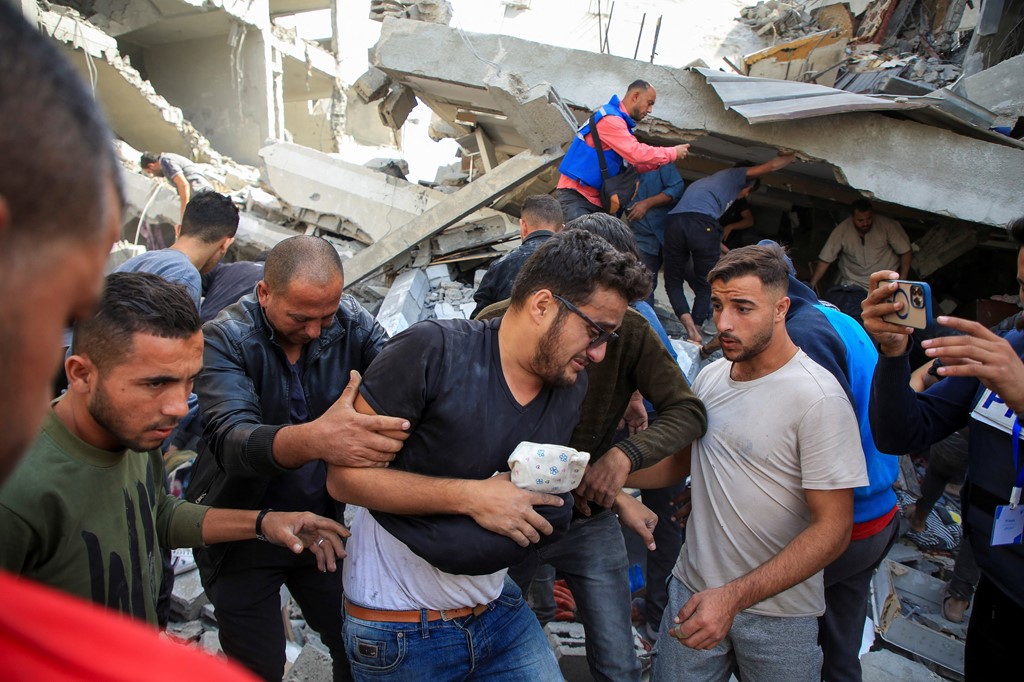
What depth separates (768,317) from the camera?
2512mm

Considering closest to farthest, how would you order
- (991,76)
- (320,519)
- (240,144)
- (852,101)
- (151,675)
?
1. (151,675)
2. (320,519)
3. (852,101)
4. (991,76)
5. (240,144)

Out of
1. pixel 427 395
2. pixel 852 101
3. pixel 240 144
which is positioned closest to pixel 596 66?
pixel 852 101

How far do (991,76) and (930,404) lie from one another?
6865 millimetres

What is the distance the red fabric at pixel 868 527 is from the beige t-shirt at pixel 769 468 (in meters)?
0.50

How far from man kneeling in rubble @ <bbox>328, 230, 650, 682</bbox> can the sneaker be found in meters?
4.17

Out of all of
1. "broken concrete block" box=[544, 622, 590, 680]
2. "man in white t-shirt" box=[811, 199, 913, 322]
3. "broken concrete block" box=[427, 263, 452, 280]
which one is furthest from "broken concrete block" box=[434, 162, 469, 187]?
"broken concrete block" box=[544, 622, 590, 680]

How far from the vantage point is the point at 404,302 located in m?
6.48

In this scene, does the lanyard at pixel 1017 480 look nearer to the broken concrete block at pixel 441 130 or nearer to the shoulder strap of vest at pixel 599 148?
the shoulder strap of vest at pixel 599 148

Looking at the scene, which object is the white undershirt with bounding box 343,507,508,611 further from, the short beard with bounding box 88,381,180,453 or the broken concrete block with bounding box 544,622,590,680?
the broken concrete block with bounding box 544,622,590,680

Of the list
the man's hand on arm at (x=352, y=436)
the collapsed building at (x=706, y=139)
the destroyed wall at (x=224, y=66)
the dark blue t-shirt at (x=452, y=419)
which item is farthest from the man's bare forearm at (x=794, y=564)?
the destroyed wall at (x=224, y=66)

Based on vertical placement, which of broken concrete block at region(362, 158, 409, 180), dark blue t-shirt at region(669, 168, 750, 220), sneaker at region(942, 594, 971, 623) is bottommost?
sneaker at region(942, 594, 971, 623)

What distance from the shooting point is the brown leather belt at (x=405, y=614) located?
199 cm

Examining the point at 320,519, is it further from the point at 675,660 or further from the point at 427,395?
the point at 675,660

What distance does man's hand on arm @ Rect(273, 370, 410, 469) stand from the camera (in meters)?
1.79
